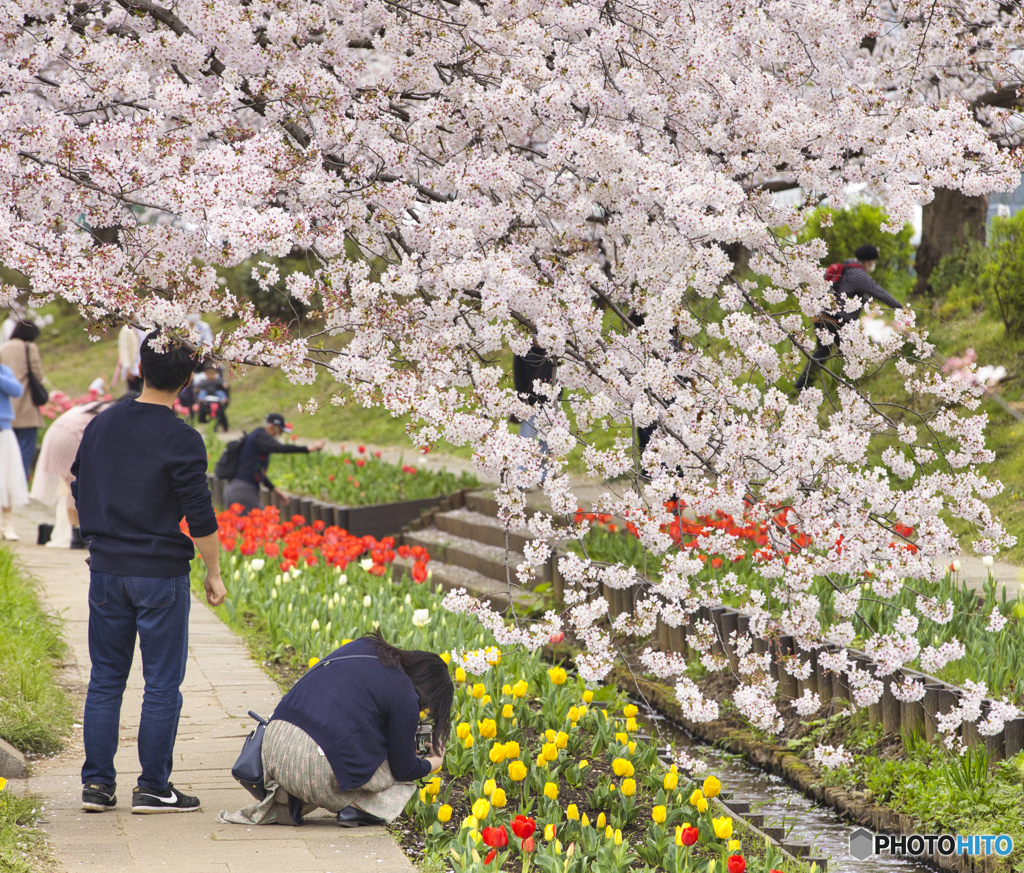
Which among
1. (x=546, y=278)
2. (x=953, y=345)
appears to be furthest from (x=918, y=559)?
(x=953, y=345)

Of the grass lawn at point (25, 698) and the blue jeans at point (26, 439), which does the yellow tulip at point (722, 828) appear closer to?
the grass lawn at point (25, 698)

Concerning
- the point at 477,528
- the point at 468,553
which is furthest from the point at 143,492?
the point at 477,528

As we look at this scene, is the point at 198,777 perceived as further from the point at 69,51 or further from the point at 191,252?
the point at 69,51

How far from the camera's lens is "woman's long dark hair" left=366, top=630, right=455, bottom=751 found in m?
3.77

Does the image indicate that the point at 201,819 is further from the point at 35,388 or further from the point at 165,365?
the point at 35,388

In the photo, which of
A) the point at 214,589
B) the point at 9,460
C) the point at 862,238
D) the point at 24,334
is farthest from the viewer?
the point at 862,238

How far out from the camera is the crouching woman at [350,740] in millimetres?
3562

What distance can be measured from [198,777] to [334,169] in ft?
8.77

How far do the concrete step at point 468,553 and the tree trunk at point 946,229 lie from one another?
6722 millimetres

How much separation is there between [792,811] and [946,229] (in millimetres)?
9505

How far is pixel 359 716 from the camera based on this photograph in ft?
11.8

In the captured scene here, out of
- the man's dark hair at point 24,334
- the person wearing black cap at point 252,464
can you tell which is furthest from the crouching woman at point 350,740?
the man's dark hair at point 24,334

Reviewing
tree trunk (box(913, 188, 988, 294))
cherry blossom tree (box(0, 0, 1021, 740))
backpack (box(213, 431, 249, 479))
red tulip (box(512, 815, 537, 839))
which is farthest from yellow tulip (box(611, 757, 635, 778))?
tree trunk (box(913, 188, 988, 294))

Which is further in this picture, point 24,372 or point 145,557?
point 24,372
